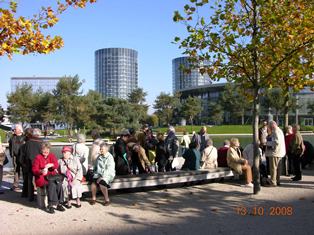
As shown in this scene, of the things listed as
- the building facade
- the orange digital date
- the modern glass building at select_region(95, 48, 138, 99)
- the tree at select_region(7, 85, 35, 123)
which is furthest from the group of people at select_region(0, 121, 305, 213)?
the modern glass building at select_region(95, 48, 138, 99)

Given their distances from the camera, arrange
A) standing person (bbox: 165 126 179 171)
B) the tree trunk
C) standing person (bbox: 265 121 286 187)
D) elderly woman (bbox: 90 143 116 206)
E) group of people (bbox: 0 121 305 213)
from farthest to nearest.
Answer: standing person (bbox: 165 126 179 171) < standing person (bbox: 265 121 286 187) < the tree trunk < elderly woman (bbox: 90 143 116 206) < group of people (bbox: 0 121 305 213)

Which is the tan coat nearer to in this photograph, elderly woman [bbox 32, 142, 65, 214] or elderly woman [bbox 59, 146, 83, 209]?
elderly woman [bbox 59, 146, 83, 209]

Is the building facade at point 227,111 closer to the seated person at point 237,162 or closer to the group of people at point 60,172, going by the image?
the seated person at point 237,162

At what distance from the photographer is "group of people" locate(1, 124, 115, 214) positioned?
774cm

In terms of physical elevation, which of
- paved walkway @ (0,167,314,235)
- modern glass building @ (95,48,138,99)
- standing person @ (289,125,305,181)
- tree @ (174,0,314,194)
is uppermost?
modern glass building @ (95,48,138,99)

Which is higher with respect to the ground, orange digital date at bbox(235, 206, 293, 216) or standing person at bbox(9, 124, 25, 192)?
standing person at bbox(9, 124, 25, 192)

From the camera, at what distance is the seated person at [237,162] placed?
10.3 meters

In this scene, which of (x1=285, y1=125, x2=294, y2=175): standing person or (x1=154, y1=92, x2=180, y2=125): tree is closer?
(x1=285, y1=125, x2=294, y2=175): standing person

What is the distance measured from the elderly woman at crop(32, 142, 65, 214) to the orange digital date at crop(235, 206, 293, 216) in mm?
3648

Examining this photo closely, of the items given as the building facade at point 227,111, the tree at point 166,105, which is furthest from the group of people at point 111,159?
the tree at point 166,105

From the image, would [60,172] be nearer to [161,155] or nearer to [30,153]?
[30,153]

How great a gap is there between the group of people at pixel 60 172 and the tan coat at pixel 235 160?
3.83 meters

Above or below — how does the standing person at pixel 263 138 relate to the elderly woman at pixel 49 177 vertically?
above

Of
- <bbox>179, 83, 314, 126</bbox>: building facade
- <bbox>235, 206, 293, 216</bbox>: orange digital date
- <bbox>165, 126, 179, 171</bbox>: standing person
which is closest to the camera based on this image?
<bbox>235, 206, 293, 216</bbox>: orange digital date
